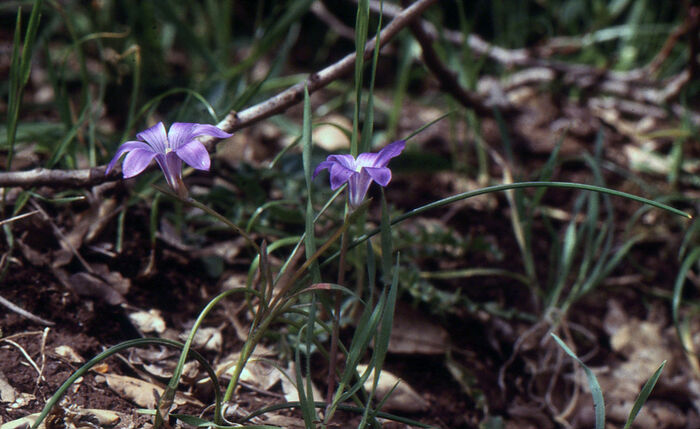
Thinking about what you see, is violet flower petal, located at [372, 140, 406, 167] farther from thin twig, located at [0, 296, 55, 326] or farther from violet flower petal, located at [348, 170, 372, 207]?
thin twig, located at [0, 296, 55, 326]

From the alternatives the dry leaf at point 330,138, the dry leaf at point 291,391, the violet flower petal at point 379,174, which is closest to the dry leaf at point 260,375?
the dry leaf at point 291,391

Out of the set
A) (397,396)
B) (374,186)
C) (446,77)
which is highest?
(446,77)

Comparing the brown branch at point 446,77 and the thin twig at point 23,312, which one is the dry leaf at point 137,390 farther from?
the brown branch at point 446,77

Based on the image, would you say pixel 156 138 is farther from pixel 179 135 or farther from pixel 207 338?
pixel 207 338

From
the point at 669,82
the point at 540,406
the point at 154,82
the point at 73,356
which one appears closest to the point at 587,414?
the point at 540,406

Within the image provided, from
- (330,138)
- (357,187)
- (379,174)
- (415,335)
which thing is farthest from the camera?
(330,138)

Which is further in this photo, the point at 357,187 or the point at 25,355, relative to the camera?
the point at 25,355

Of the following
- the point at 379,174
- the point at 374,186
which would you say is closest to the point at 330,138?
the point at 374,186
